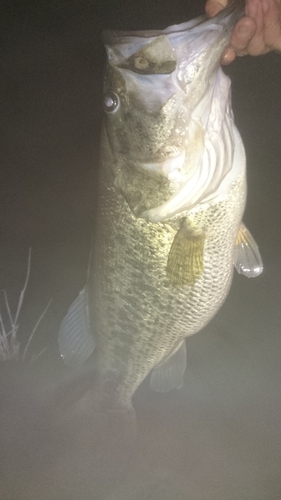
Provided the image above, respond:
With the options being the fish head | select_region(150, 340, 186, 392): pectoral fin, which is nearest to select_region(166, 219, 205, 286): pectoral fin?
the fish head

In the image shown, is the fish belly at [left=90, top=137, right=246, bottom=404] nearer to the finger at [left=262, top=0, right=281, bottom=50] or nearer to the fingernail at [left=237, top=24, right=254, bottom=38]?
the fingernail at [left=237, top=24, right=254, bottom=38]

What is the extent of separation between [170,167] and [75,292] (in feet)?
7.10

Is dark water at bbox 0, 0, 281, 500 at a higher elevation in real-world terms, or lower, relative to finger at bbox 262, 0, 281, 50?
lower

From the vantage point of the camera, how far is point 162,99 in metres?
0.95

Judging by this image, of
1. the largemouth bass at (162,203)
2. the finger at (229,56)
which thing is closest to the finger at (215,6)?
the finger at (229,56)

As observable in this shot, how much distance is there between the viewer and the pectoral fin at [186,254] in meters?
1.12

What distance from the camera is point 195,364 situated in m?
2.58

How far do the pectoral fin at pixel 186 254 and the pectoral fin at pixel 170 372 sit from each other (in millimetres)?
476

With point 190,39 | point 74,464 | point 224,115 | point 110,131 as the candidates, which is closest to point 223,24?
point 190,39

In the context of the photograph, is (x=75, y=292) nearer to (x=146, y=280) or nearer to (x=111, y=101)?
(x=146, y=280)

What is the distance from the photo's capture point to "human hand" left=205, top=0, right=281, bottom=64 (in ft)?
3.50

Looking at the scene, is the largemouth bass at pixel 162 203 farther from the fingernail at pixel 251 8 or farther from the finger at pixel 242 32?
the fingernail at pixel 251 8

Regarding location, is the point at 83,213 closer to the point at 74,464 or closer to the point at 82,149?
the point at 82,149

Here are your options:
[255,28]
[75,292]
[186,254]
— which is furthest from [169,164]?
[75,292]
